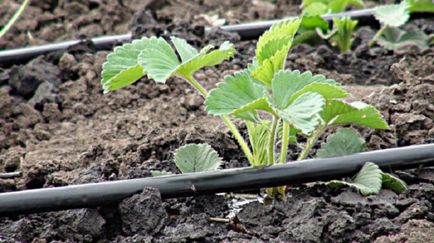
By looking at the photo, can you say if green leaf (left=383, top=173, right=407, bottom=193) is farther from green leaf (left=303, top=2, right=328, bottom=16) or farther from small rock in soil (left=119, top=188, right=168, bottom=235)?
green leaf (left=303, top=2, right=328, bottom=16)

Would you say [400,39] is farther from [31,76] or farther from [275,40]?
[31,76]

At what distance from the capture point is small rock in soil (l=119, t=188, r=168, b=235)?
187 cm

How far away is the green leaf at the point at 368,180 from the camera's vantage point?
6.14ft

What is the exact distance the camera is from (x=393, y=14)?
2.94 metres

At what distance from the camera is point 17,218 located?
2012 mm

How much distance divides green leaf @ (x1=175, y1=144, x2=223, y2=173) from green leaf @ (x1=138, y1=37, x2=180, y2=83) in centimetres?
23

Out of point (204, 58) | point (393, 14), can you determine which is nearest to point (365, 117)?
point (204, 58)

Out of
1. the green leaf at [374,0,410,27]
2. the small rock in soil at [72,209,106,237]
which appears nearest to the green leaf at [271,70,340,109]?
the small rock in soil at [72,209,106,237]

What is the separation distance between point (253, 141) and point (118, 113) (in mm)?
895

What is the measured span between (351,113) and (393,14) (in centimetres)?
115

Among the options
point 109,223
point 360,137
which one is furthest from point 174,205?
point 360,137

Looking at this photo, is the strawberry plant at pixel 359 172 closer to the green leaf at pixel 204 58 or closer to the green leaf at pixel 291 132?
the green leaf at pixel 291 132

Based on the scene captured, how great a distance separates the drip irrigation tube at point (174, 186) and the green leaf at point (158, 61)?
0.25 metres

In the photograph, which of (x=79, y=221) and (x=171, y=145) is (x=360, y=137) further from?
(x=79, y=221)
